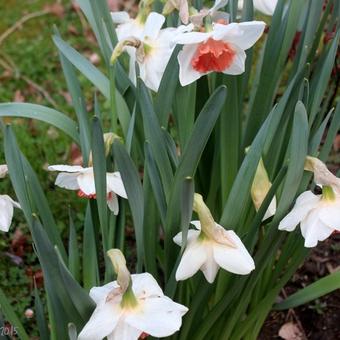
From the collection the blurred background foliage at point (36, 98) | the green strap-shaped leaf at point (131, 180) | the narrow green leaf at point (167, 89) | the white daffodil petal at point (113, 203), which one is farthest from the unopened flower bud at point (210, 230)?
the blurred background foliage at point (36, 98)

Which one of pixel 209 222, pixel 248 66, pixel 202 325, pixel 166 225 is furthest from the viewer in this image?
pixel 248 66

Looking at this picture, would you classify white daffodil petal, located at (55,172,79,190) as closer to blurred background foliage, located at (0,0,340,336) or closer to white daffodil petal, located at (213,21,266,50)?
white daffodil petal, located at (213,21,266,50)

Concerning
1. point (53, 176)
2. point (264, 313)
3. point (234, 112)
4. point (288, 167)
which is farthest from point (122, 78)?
point (53, 176)

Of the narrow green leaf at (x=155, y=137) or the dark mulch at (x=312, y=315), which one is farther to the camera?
the dark mulch at (x=312, y=315)

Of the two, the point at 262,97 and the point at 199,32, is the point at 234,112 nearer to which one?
the point at 262,97

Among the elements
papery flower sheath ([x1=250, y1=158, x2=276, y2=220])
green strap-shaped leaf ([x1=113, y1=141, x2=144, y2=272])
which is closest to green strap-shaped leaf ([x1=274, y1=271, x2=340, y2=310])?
papery flower sheath ([x1=250, y1=158, x2=276, y2=220])

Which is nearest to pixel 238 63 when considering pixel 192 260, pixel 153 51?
pixel 153 51

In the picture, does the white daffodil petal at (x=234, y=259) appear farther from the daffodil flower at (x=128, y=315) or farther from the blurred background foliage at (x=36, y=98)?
the blurred background foliage at (x=36, y=98)
